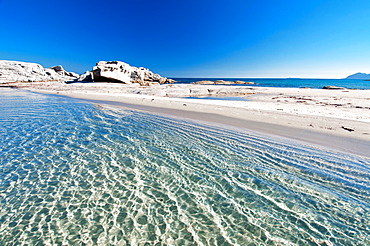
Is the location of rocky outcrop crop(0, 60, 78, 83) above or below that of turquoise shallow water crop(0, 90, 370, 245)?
above

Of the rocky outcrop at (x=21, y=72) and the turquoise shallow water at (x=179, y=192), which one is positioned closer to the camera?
the turquoise shallow water at (x=179, y=192)

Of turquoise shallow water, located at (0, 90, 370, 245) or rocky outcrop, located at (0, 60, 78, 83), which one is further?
rocky outcrop, located at (0, 60, 78, 83)

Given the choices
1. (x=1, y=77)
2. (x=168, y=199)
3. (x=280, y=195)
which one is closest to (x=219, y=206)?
(x=168, y=199)

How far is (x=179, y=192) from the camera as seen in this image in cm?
397

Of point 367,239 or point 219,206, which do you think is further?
point 219,206

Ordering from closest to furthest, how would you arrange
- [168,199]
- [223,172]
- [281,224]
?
1. [281,224]
2. [168,199]
3. [223,172]

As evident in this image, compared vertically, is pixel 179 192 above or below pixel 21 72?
below

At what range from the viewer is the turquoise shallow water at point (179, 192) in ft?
9.50

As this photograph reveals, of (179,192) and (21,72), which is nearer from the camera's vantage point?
(179,192)

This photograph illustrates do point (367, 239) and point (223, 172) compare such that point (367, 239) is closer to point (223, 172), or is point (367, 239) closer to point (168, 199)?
point (223, 172)

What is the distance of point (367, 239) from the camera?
282cm

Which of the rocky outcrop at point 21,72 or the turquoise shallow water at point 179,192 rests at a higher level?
the rocky outcrop at point 21,72

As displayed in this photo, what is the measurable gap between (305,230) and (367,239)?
89 cm

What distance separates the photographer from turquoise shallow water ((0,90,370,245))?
2895 mm
